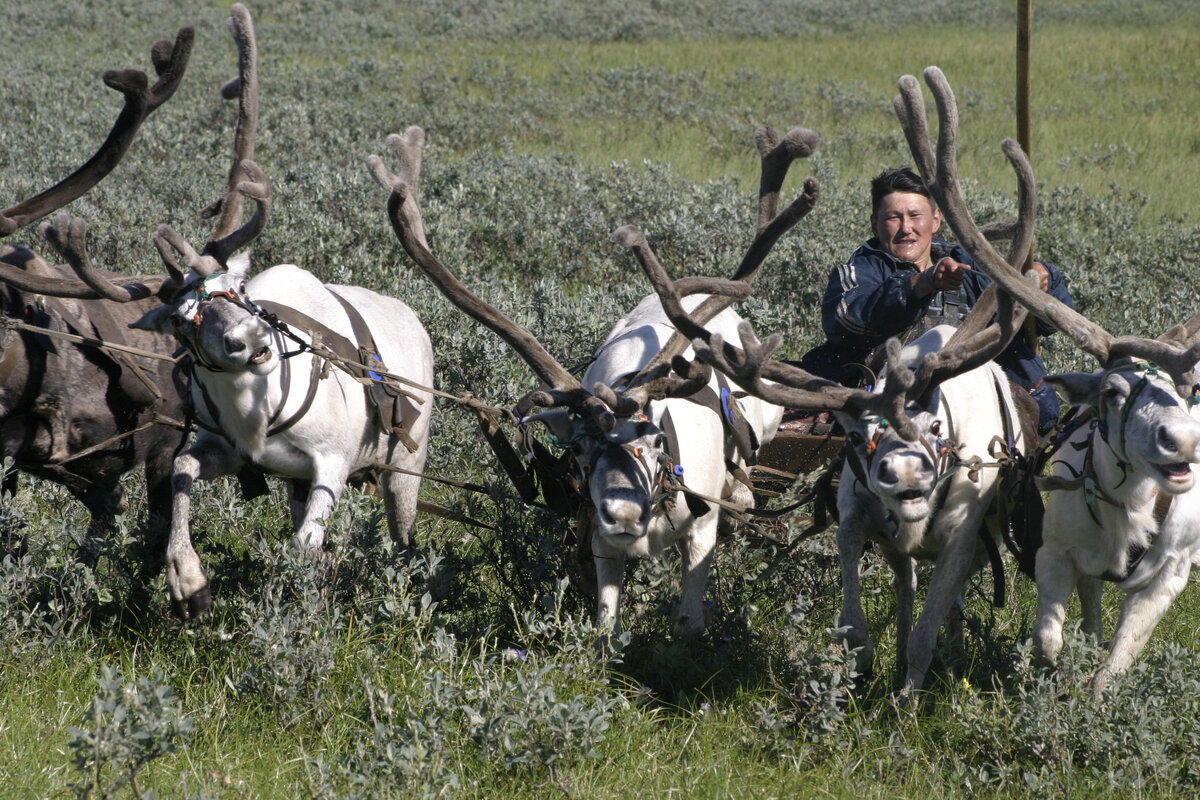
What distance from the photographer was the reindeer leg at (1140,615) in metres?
4.77

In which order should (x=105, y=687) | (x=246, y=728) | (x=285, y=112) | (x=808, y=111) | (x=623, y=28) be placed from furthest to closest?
(x=623, y=28), (x=808, y=111), (x=285, y=112), (x=246, y=728), (x=105, y=687)

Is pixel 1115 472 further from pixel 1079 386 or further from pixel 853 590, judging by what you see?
pixel 853 590

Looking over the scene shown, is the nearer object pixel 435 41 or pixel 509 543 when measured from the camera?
pixel 509 543

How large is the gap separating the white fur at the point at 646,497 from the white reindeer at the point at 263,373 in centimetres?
103

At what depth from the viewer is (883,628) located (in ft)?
20.2

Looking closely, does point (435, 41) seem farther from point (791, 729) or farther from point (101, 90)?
point (791, 729)

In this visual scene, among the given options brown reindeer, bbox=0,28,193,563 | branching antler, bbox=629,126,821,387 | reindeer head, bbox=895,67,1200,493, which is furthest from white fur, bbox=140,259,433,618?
reindeer head, bbox=895,67,1200,493

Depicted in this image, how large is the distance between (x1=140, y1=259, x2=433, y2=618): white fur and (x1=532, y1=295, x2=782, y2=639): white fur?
107 centimetres

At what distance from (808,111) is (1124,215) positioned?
9.49 metres

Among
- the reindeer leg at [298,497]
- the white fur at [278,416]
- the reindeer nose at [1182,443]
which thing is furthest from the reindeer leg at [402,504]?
the reindeer nose at [1182,443]

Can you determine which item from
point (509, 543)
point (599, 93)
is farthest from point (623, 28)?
point (509, 543)

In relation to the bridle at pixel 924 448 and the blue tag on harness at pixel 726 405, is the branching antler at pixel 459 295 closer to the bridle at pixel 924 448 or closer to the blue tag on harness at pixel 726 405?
the blue tag on harness at pixel 726 405

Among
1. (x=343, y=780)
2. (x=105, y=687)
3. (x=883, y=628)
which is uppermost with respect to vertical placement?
(x=105, y=687)

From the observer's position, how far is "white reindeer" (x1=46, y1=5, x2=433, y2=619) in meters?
4.93
